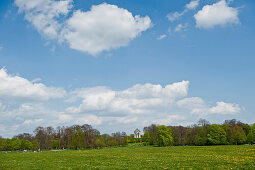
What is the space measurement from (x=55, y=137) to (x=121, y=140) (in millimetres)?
46071

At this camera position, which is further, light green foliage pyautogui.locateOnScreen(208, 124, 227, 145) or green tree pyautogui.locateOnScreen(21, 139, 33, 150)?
green tree pyautogui.locateOnScreen(21, 139, 33, 150)

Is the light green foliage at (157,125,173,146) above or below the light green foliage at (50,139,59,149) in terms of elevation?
above

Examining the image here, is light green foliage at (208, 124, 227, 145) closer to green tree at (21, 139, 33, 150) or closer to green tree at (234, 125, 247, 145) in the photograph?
green tree at (234, 125, 247, 145)

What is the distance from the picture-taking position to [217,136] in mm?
97312

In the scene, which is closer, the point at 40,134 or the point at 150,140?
the point at 40,134

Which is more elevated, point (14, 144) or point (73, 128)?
point (73, 128)

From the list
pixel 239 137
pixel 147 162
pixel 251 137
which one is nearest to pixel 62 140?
pixel 239 137

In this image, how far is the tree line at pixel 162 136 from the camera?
3866 inches

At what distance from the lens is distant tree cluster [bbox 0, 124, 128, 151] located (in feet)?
371

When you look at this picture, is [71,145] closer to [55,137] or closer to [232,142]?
[55,137]

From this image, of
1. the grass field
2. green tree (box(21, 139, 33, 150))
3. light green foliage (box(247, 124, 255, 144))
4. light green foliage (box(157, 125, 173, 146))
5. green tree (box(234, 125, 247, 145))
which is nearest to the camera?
the grass field

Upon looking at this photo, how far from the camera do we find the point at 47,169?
2539cm

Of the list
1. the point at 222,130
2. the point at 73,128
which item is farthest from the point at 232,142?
the point at 73,128

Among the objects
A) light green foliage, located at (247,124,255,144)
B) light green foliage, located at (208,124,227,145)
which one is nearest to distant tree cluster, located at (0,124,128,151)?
light green foliage, located at (208,124,227,145)
